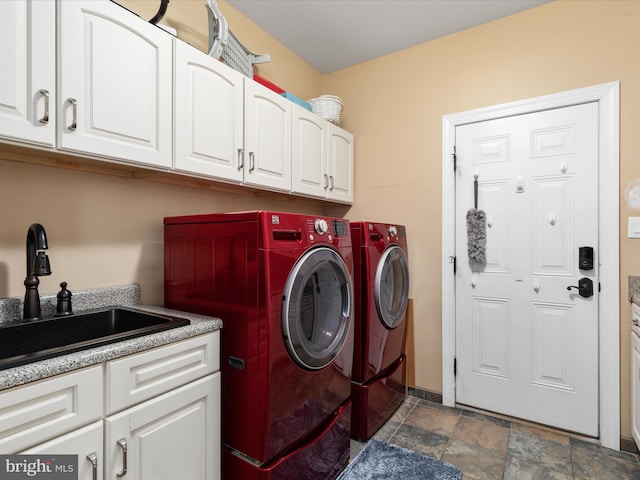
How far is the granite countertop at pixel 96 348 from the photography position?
90cm

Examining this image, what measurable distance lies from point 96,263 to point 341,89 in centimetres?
245

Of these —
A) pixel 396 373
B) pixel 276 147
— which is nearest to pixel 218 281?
pixel 276 147

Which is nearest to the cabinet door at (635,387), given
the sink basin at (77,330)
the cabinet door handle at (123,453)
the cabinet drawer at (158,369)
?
the cabinet drawer at (158,369)

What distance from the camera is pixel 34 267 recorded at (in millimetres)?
1278

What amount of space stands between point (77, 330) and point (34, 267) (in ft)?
1.09

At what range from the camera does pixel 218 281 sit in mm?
1534

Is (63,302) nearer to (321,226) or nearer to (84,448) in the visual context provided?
(84,448)

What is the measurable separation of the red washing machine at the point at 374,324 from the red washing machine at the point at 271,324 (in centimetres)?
35

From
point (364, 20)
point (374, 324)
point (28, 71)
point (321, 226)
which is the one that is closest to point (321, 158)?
point (364, 20)

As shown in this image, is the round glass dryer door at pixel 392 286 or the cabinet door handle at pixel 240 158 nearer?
the cabinet door handle at pixel 240 158

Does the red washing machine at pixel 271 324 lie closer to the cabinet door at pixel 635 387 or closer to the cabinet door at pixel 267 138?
the cabinet door at pixel 267 138

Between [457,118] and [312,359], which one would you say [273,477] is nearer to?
[312,359]
